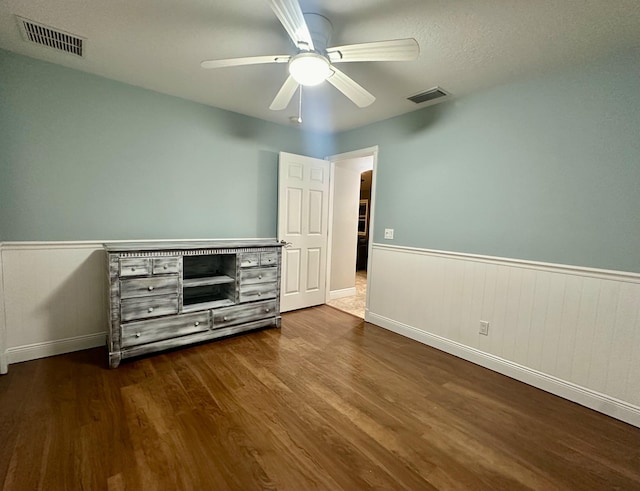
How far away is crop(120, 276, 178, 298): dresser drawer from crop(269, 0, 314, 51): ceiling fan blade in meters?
2.14

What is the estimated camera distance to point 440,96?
2.73 meters

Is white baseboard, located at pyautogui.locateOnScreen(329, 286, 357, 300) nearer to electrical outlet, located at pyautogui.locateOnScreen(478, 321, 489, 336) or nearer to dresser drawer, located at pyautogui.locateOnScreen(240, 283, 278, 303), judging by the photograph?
dresser drawer, located at pyautogui.locateOnScreen(240, 283, 278, 303)

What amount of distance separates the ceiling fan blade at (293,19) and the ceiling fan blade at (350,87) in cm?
30

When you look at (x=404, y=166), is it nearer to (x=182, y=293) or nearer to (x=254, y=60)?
(x=254, y=60)

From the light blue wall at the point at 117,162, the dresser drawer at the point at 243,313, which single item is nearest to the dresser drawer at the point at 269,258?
the dresser drawer at the point at 243,313

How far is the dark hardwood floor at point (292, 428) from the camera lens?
1429 mm

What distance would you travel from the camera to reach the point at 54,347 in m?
2.55

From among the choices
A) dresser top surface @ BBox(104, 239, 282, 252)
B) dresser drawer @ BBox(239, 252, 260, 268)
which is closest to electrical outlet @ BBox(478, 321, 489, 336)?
dresser top surface @ BBox(104, 239, 282, 252)

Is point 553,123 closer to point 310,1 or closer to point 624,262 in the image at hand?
point 624,262

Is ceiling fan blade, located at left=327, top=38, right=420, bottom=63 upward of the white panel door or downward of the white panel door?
upward

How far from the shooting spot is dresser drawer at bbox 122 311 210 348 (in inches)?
95.9

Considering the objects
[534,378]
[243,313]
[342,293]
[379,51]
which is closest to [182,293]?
[243,313]

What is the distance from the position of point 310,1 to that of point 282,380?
98.8 inches

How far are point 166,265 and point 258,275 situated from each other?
93 cm
